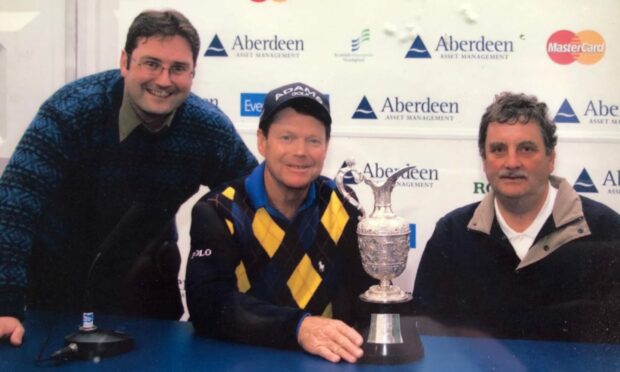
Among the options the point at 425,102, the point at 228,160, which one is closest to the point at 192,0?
Answer: the point at 228,160

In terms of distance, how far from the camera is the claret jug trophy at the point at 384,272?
157 centimetres

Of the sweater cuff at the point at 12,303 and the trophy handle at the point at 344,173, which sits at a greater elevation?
the trophy handle at the point at 344,173

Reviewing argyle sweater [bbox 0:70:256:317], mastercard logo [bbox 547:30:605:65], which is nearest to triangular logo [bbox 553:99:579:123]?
mastercard logo [bbox 547:30:605:65]

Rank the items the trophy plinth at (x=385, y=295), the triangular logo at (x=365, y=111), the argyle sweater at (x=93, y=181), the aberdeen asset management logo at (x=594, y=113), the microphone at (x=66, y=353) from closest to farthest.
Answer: the microphone at (x=66, y=353), the trophy plinth at (x=385, y=295), the aberdeen asset management logo at (x=594, y=113), the triangular logo at (x=365, y=111), the argyle sweater at (x=93, y=181)

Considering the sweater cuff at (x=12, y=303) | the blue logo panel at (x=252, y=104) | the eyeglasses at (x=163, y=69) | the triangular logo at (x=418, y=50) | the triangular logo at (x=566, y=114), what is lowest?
the sweater cuff at (x=12, y=303)

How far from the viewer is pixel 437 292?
198 cm

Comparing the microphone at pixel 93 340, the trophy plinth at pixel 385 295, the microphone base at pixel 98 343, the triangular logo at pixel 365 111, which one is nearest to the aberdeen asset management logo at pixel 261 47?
the triangular logo at pixel 365 111

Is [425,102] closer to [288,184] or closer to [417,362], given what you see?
[288,184]

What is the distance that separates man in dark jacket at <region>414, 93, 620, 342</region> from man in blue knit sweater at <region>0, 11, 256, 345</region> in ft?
2.19

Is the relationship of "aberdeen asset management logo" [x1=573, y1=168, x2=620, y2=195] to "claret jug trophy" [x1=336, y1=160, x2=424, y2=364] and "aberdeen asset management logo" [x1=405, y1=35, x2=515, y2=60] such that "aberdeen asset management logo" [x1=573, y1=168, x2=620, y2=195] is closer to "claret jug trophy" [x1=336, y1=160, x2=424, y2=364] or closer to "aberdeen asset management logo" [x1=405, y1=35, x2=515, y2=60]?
"aberdeen asset management logo" [x1=405, y1=35, x2=515, y2=60]

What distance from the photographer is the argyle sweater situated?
200 cm

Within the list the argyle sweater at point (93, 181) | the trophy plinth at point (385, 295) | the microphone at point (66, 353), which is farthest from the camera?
the argyle sweater at point (93, 181)

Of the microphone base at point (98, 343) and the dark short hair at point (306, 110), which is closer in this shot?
the microphone base at point (98, 343)

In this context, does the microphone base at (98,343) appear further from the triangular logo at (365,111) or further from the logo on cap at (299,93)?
the triangular logo at (365,111)
